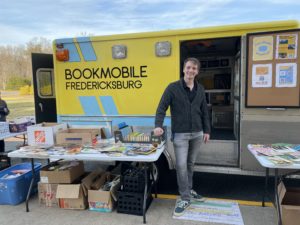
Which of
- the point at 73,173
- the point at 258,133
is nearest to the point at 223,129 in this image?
the point at 258,133

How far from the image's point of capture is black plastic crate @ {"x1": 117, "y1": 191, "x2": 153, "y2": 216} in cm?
302

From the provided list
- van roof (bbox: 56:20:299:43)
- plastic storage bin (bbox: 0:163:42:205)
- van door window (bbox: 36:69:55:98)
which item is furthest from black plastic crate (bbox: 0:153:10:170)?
van roof (bbox: 56:20:299:43)

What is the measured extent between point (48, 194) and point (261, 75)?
9.92ft

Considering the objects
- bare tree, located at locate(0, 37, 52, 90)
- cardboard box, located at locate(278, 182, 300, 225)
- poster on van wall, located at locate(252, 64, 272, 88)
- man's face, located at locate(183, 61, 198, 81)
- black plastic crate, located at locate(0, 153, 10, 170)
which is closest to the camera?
cardboard box, located at locate(278, 182, 300, 225)

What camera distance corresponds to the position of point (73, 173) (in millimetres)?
3342

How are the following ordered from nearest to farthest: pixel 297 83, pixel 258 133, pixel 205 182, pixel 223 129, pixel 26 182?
1. pixel 297 83
2. pixel 258 133
3. pixel 26 182
4. pixel 205 182
5. pixel 223 129

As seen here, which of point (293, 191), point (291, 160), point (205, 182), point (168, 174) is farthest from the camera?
point (168, 174)

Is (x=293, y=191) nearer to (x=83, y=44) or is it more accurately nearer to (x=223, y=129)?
(x=223, y=129)

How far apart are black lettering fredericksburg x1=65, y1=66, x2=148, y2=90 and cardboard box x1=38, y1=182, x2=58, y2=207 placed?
4.51 feet

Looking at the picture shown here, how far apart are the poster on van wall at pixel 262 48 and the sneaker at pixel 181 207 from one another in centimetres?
191

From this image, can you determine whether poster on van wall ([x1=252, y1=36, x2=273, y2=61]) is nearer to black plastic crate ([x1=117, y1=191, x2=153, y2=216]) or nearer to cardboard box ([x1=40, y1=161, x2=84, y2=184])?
black plastic crate ([x1=117, y1=191, x2=153, y2=216])

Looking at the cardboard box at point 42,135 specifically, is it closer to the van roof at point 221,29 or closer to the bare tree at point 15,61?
the van roof at point 221,29

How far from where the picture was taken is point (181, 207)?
304cm

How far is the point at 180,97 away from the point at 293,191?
62.4 inches
